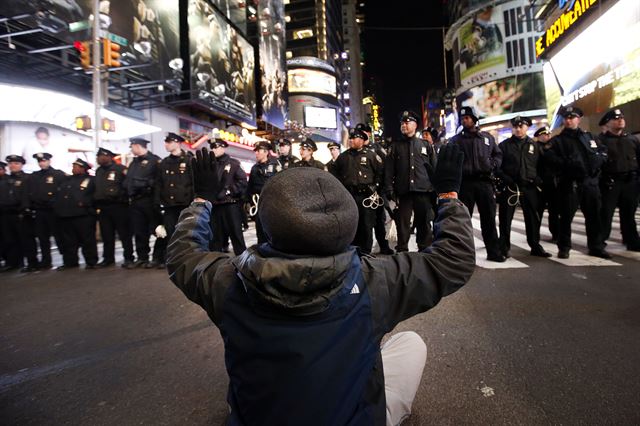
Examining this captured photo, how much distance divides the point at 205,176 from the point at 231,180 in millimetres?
3923

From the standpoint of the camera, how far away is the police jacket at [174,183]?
19.2 feet

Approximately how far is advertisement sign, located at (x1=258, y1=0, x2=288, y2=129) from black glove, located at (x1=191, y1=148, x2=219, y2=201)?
29638 mm

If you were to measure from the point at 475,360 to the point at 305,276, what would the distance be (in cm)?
197

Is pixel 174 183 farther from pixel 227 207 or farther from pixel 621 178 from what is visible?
pixel 621 178


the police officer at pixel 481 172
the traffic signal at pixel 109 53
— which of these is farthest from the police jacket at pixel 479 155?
the traffic signal at pixel 109 53

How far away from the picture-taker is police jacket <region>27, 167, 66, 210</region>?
6.82 meters

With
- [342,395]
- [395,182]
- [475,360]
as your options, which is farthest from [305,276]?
[395,182]

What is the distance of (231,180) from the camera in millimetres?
5906

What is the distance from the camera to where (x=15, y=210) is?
705cm

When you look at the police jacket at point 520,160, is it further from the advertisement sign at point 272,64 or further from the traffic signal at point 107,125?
the advertisement sign at point 272,64

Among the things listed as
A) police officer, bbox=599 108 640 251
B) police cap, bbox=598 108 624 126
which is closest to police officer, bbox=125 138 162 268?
police officer, bbox=599 108 640 251

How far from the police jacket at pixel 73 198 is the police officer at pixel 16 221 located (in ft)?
3.04

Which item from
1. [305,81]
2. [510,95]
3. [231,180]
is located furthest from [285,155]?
[305,81]

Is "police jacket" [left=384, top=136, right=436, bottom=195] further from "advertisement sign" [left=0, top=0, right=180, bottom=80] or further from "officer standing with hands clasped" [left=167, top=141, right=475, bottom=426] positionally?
"advertisement sign" [left=0, top=0, right=180, bottom=80]
